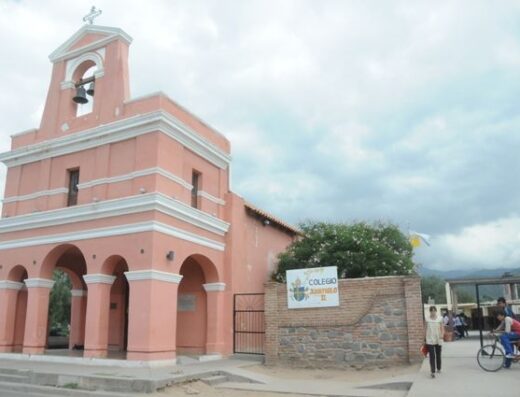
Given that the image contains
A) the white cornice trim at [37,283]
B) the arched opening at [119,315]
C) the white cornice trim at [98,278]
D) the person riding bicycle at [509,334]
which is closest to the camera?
the person riding bicycle at [509,334]

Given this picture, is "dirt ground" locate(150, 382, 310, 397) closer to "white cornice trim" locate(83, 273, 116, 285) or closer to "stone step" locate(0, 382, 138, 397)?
"stone step" locate(0, 382, 138, 397)

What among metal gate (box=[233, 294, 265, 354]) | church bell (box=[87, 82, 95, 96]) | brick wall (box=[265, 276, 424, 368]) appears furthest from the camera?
church bell (box=[87, 82, 95, 96])

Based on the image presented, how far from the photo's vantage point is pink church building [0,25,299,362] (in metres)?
15.4

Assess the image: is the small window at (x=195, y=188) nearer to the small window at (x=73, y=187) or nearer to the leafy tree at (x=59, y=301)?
the small window at (x=73, y=187)

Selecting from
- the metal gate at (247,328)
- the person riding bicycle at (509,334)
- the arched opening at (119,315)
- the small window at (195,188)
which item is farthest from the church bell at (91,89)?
the person riding bicycle at (509,334)

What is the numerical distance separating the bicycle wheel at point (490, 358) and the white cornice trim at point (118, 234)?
9273mm

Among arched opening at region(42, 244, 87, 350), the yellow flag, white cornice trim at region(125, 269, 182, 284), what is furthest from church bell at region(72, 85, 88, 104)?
the yellow flag

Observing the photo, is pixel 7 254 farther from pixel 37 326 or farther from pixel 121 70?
pixel 121 70

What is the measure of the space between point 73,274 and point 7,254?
3.55 meters

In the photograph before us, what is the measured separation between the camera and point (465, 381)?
1087 centimetres

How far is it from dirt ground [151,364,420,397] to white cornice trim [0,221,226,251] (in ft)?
15.1

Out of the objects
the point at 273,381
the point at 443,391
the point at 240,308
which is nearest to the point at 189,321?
the point at 240,308

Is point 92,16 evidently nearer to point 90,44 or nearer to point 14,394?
point 90,44

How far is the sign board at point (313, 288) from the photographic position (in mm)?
15484
